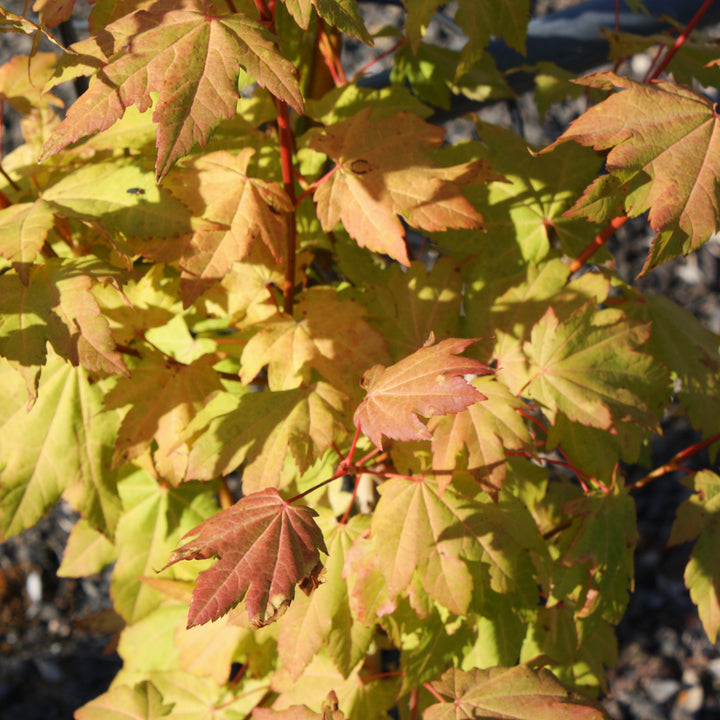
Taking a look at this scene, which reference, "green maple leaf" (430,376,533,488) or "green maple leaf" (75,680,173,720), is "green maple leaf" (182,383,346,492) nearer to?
"green maple leaf" (430,376,533,488)

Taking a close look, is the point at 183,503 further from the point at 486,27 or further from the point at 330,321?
the point at 486,27

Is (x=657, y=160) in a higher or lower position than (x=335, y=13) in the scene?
lower

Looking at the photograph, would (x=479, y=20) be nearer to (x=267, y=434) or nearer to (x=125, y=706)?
(x=267, y=434)

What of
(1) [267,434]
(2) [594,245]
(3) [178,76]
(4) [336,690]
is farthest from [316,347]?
(4) [336,690]

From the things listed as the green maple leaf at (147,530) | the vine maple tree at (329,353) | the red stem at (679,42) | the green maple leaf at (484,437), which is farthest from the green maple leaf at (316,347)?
the red stem at (679,42)

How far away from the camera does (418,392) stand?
2.47ft

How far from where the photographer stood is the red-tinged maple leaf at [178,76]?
0.70 m

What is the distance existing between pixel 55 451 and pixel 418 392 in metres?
0.56

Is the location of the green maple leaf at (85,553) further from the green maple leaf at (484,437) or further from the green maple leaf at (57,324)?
the green maple leaf at (484,437)

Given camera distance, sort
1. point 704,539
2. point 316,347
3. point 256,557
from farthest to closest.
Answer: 1. point 704,539
2. point 316,347
3. point 256,557

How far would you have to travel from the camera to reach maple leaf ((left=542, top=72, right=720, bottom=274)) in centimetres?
76

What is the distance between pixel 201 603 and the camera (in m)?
0.66

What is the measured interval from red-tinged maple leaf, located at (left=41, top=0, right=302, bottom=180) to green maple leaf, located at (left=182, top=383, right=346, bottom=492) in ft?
1.10

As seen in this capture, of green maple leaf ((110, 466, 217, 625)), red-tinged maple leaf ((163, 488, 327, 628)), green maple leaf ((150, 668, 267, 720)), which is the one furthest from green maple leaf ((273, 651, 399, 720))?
red-tinged maple leaf ((163, 488, 327, 628))
